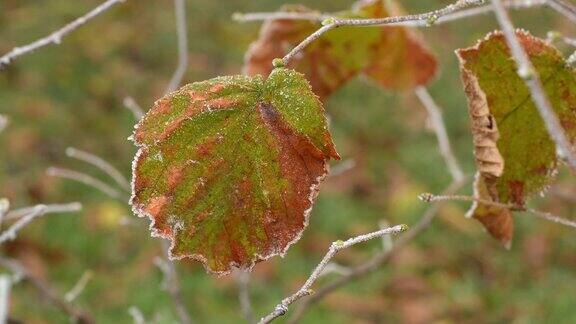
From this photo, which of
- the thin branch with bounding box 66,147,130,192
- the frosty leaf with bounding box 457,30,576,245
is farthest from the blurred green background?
the frosty leaf with bounding box 457,30,576,245

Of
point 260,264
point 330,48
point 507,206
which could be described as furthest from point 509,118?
point 260,264

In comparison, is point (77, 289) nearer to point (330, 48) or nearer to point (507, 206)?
point (330, 48)

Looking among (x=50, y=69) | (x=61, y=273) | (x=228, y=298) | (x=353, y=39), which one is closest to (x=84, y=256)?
(x=61, y=273)

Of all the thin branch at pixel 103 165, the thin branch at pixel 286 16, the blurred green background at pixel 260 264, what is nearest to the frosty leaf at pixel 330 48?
the thin branch at pixel 286 16

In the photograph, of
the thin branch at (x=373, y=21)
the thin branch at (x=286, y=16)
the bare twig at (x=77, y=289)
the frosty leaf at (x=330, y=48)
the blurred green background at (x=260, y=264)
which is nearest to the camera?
the thin branch at (x=373, y=21)

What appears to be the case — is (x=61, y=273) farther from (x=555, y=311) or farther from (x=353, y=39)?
(x=353, y=39)

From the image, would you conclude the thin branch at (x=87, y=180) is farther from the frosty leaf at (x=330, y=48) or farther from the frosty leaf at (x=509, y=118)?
the frosty leaf at (x=509, y=118)
